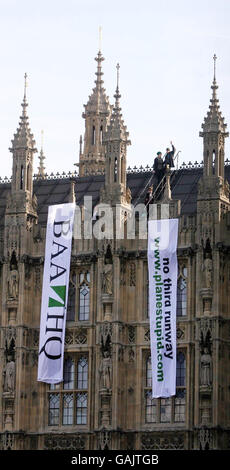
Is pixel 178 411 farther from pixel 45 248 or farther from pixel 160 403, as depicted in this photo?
pixel 45 248

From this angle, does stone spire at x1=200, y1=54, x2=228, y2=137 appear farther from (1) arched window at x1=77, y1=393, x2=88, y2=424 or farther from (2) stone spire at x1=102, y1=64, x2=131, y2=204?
(1) arched window at x1=77, y1=393, x2=88, y2=424

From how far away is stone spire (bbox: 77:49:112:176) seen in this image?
453 ft

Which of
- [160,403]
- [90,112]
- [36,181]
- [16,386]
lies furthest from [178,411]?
[90,112]

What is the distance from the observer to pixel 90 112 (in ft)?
456

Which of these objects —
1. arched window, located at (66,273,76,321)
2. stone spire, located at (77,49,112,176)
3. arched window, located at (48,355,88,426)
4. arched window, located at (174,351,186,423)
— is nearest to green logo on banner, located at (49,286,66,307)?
arched window, located at (66,273,76,321)

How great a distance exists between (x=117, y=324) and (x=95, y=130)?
2839 centimetres

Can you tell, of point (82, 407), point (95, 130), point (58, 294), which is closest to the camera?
point (82, 407)

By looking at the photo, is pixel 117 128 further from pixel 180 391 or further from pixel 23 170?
pixel 180 391

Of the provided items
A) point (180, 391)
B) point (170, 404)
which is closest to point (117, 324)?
point (180, 391)

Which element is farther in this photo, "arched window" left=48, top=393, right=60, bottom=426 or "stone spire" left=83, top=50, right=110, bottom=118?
"stone spire" left=83, top=50, right=110, bottom=118

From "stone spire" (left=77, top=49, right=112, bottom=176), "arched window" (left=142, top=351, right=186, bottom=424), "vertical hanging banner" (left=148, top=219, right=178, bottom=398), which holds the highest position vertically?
"stone spire" (left=77, top=49, right=112, bottom=176)

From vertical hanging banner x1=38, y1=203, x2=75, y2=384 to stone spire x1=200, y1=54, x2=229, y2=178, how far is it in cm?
764

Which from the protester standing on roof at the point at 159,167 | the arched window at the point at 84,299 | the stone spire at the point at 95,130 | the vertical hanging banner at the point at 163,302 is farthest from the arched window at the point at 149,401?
the stone spire at the point at 95,130

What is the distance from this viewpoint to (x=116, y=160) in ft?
379
